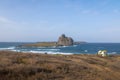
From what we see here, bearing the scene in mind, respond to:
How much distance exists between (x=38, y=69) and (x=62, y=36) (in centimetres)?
Result: 18198

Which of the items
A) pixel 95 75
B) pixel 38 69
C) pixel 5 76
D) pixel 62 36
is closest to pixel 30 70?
pixel 38 69

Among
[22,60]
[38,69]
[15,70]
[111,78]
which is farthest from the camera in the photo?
[22,60]

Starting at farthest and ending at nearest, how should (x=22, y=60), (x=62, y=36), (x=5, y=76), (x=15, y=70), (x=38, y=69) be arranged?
(x=62, y=36) → (x=22, y=60) → (x=38, y=69) → (x=15, y=70) → (x=5, y=76)

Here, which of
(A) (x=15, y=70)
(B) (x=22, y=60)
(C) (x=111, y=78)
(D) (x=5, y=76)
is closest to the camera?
(D) (x=5, y=76)

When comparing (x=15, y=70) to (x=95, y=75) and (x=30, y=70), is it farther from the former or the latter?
(x=95, y=75)

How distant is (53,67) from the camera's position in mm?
19000

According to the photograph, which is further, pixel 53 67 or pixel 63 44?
pixel 63 44

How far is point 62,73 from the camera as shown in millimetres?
17609

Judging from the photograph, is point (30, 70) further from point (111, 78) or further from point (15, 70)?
point (111, 78)

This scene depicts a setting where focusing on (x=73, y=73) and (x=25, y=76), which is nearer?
(x=25, y=76)

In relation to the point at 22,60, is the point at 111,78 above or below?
below

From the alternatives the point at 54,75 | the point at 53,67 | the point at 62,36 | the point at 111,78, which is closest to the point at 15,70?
the point at 54,75

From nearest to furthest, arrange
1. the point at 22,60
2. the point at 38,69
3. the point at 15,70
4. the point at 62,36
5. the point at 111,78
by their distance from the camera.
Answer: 1. the point at 15,70
2. the point at 38,69
3. the point at 111,78
4. the point at 22,60
5. the point at 62,36

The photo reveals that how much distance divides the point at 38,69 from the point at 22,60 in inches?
180
